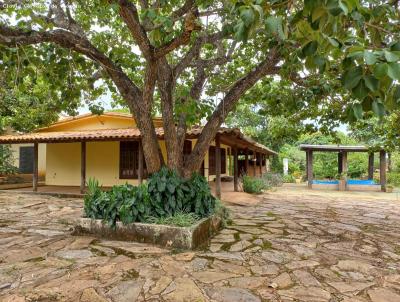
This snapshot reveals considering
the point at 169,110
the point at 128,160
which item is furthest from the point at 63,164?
the point at 169,110

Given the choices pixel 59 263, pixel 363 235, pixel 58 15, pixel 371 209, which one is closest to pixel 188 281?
pixel 59 263

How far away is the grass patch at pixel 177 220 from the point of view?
4.88m

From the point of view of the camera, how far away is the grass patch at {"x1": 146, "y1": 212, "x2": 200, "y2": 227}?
192 inches

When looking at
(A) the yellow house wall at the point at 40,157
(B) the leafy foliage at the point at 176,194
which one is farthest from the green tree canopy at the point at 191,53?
(A) the yellow house wall at the point at 40,157

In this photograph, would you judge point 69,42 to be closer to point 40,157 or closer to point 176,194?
point 176,194

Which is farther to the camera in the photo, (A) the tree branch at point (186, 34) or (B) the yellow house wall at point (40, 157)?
(B) the yellow house wall at point (40, 157)

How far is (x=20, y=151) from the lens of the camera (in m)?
16.1

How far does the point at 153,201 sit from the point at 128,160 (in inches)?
311

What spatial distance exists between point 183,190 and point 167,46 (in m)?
2.56

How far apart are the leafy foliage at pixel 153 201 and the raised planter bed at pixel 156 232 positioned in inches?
5.4

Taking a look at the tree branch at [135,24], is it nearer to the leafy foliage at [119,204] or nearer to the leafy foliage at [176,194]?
the leafy foliage at [176,194]

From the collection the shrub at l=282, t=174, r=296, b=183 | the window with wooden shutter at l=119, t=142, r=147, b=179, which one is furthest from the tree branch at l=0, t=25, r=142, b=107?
the shrub at l=282, t=174, r=296, b=183

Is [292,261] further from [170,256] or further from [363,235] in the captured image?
[363,235]

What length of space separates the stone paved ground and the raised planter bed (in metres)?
0.17
